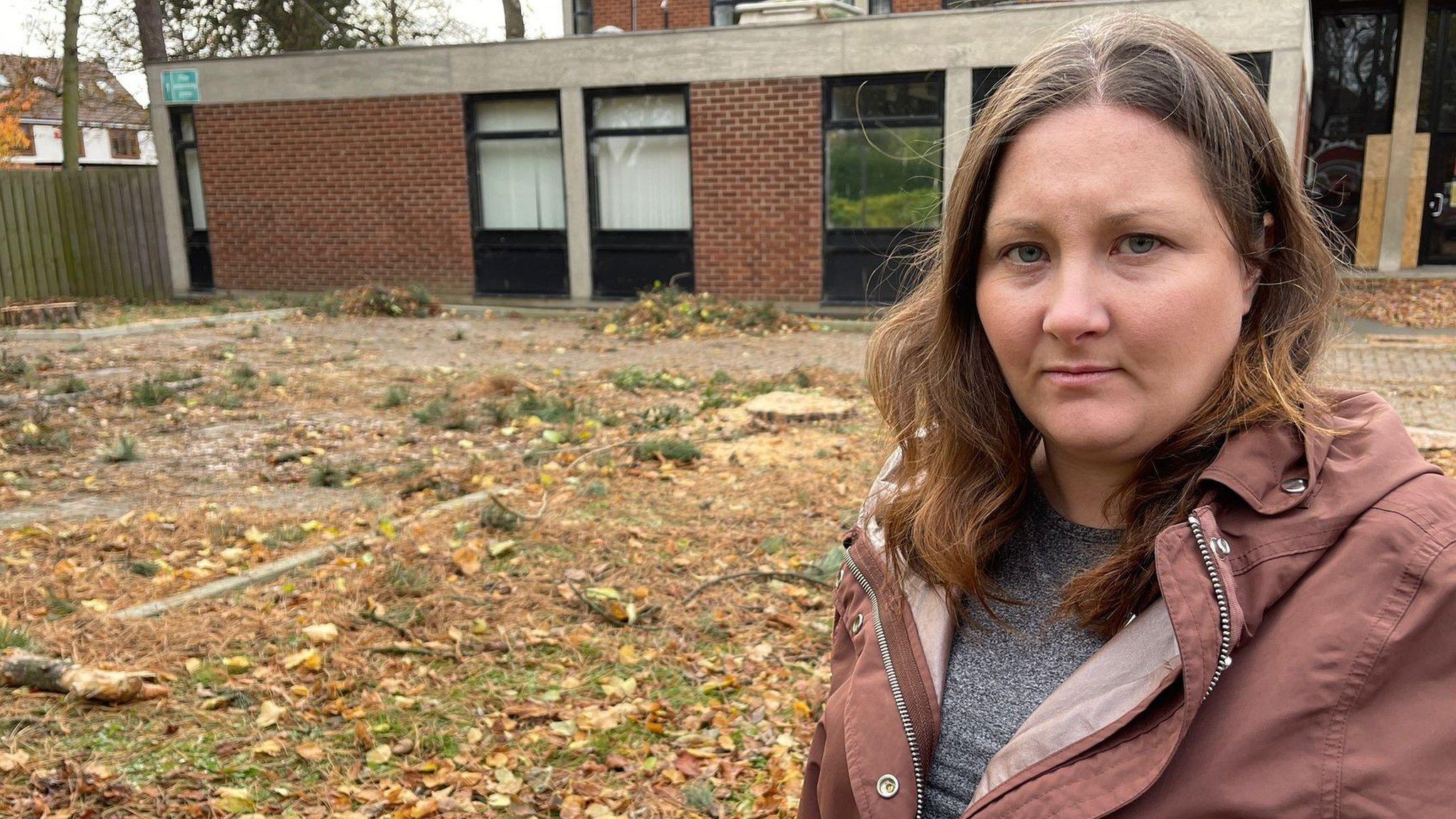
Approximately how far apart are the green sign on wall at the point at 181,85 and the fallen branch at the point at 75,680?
60.1 ft

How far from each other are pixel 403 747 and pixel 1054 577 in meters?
2.59

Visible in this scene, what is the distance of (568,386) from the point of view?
1029 centimetres

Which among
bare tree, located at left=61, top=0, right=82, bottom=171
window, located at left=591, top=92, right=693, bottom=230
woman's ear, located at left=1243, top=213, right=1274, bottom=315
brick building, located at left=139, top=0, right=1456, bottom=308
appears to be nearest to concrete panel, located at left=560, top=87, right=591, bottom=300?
brick building, located at left=139, top=0, right=1456, bottom=308

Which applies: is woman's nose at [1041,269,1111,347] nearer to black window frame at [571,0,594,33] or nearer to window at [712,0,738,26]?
window at [712,0,738,26]

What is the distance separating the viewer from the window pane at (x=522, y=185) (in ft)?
60.4

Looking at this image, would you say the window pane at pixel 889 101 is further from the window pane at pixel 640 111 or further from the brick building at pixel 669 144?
the window pane at pixel 640 111

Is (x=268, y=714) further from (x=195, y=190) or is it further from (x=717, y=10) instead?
(x=717, y=10)

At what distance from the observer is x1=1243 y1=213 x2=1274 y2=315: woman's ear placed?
1.56 meters

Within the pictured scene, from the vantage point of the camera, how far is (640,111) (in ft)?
58.3

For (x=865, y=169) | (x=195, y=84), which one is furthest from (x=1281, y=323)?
(x=195, y=84)

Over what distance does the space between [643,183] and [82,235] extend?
36.0 ft

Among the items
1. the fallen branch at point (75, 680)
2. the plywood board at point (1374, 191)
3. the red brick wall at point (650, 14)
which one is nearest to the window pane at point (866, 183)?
the red brick wall at point (650, 14)

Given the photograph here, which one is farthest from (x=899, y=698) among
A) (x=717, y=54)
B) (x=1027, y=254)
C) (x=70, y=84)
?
(x=70, y=84)

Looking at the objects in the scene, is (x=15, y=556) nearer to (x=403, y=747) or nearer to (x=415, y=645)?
(x=415, y=645)
